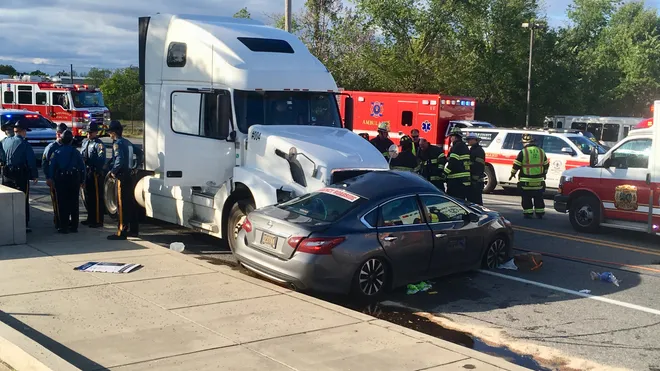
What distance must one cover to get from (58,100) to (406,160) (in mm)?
23876

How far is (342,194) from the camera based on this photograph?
861 centimetres

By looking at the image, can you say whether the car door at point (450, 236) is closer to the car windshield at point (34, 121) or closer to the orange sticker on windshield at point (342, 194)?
the orange sticker on windshield at point (342, 194)

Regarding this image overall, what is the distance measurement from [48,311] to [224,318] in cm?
175

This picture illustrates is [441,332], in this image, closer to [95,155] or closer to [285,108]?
[285,108]

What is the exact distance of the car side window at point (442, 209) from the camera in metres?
8.95

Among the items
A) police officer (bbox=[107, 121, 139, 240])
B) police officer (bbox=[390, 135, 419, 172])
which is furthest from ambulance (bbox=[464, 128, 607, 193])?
police officer (bbox=[107, 121, 139, 240])

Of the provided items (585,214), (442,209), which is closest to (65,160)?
(442,209)

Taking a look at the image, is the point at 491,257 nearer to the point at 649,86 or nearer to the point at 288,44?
the point at 288,44

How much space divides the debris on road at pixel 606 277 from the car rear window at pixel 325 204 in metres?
3.58

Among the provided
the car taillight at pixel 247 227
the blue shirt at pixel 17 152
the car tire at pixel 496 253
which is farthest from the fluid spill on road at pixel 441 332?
the blue shirt at pixel 17 152

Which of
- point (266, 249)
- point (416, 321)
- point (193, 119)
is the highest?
point (193, 119)

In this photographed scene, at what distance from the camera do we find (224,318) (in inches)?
279

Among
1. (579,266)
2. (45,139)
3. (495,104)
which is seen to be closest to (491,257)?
(579,266)

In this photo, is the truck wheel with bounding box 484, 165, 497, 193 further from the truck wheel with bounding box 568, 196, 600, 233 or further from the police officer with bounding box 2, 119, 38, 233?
the police officer with bounding box 2, 119, 38, 233
